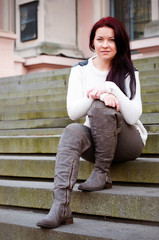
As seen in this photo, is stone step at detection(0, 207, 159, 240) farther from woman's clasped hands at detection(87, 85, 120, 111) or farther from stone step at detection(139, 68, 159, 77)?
stone step at detection(139, 68, 159, 77)

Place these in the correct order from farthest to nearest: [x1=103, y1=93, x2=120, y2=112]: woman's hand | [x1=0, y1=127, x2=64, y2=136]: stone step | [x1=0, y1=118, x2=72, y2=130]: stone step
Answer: [x1=0, y1=118, x2=72, y2=130]: stone step
[x1=0, y1=127, x2=64, y2=136]: stone step
[x1=103, y1=93, x2=120, y2=112]: woman's hand

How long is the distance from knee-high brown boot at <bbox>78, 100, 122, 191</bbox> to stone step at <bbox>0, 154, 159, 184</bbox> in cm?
28

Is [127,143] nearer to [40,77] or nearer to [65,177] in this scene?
[65,177]

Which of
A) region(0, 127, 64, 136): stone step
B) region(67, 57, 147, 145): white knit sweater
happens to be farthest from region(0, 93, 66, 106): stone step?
region(67, 57, 147, 145): white knit sweater

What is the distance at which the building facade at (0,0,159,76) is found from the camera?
419 inches

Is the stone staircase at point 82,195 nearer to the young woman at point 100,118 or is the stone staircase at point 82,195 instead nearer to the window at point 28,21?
the young woman at point 100,118

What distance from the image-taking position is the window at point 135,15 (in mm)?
10852

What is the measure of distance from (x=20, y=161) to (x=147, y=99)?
5.67 feet

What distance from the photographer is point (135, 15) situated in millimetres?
10977

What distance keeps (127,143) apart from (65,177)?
461 millimetres

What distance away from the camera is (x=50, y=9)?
11172 mm

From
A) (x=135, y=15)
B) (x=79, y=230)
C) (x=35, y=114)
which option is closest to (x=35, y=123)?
(x=35, y=114)

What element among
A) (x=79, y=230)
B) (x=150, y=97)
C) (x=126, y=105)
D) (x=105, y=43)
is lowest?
(x=79, y=230)

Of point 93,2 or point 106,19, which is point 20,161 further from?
point 93,2
